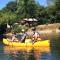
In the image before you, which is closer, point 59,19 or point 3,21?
point 3,21

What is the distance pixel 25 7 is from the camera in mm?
87750

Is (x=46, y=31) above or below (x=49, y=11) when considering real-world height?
below

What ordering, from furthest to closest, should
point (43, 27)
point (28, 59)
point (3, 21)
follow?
point (43, 27)
point (3, 21)
point (28, 59)

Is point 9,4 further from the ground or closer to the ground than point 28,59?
further from the ground

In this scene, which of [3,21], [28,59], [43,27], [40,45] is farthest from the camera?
[43,27]

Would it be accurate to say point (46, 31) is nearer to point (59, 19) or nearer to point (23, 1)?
point (59, 19)

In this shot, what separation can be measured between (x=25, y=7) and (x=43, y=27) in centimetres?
1162

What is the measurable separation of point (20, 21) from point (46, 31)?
11.7m

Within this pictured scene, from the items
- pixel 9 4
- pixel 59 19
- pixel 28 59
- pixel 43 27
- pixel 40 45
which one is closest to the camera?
pixel 28 59

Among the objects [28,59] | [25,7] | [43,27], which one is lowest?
[28,59]

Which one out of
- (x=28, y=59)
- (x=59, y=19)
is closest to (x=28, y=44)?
(x=28, y=59)

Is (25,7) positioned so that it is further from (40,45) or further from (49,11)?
(40,45)

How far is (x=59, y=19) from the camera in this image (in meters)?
84.9

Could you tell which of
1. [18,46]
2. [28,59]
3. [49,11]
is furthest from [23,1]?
[28,59]
